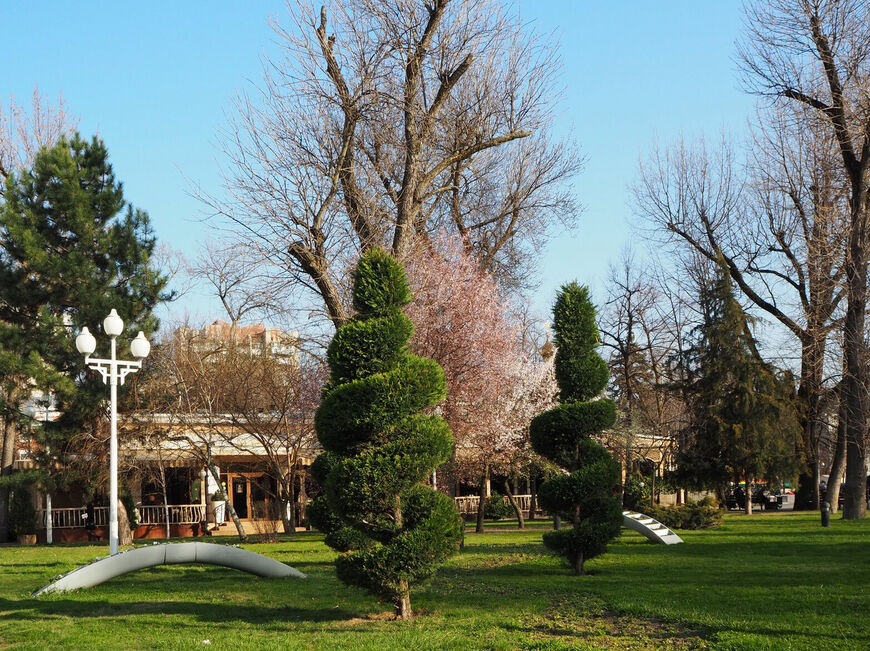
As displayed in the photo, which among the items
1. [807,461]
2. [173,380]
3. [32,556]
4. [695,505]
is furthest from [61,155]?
[807,461]

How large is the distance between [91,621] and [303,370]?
14187 mm

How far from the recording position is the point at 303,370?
79.0ft

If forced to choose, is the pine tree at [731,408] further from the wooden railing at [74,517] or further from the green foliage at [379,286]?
the green foliage at [379,286]

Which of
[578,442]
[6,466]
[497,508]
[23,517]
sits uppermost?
[578,442]

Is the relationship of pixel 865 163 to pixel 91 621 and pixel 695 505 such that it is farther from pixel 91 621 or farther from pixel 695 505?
pixel 91 621

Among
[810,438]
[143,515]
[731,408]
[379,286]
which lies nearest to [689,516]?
[731,408]

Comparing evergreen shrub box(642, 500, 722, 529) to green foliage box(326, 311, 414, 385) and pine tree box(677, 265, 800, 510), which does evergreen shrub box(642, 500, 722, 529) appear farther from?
green foliage box(326, 311, 414, 385)

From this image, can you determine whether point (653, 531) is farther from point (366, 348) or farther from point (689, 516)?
point (366, 348)

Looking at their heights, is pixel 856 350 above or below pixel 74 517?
above

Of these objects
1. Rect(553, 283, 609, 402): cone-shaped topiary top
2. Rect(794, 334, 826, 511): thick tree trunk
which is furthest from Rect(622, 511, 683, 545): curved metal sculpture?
Rect(794, 334, 826, 511): thick tree trunk

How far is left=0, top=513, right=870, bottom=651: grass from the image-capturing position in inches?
343

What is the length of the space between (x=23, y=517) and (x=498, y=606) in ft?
66.7

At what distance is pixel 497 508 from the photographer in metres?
33.4

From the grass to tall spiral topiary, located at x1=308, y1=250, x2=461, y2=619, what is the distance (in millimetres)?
738
